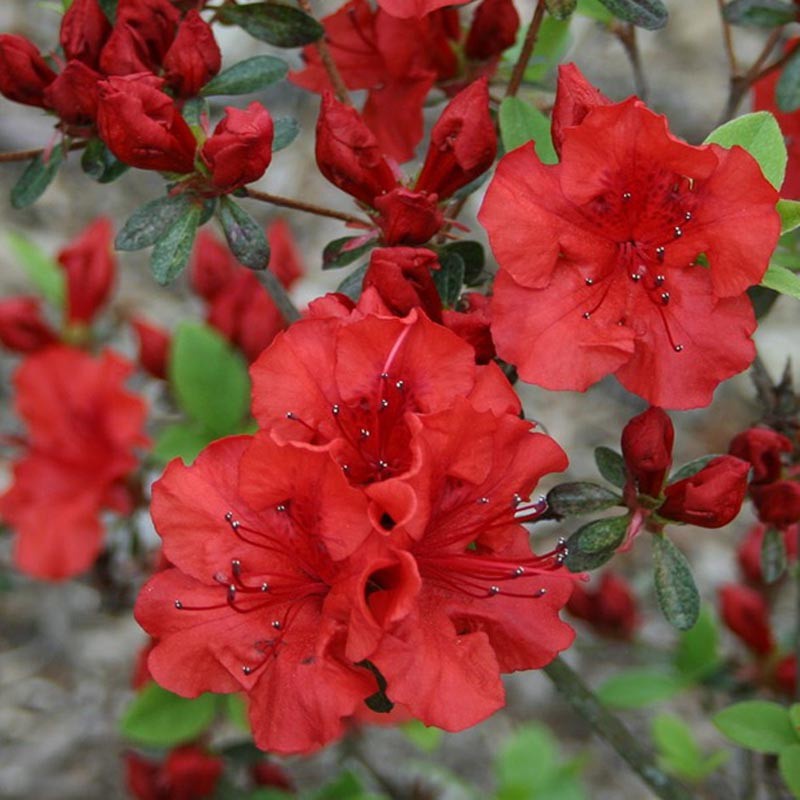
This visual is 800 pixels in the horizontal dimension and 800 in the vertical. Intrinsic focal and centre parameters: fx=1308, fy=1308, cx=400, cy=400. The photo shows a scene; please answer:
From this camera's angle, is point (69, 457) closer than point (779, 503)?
No

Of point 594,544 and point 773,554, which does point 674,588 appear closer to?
point 594,544

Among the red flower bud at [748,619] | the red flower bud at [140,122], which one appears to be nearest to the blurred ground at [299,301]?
the red flower bud at [748,619]

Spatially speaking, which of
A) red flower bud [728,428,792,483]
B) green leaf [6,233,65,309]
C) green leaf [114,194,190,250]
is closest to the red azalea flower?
red flower bud [728,428,792,483]

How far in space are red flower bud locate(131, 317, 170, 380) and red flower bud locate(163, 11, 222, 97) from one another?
1015mm

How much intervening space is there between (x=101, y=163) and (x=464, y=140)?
44 centimetres

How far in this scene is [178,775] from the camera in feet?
7.32

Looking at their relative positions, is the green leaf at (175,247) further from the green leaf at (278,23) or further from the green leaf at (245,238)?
the green leaf at (278,23)

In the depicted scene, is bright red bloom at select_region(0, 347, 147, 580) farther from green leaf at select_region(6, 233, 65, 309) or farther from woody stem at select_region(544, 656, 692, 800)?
woody stem at select_region(544, 656, 692, 800)

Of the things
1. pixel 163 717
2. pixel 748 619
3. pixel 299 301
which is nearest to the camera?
pixel 163 717

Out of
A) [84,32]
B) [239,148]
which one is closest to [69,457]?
[84,32]

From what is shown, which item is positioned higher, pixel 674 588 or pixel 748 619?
pixel 674 588

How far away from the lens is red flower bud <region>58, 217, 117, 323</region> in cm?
258

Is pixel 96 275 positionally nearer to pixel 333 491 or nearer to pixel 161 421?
pixel 161 421

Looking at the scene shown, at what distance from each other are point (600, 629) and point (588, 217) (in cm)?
134
